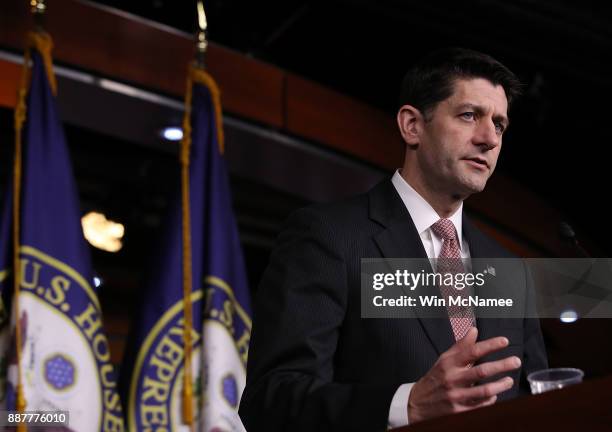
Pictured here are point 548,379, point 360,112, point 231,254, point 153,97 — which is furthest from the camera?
point 360,112

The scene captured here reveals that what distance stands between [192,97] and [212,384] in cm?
104

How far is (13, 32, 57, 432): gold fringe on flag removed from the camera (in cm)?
251

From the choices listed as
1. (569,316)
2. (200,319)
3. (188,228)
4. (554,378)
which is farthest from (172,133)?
(554,378)

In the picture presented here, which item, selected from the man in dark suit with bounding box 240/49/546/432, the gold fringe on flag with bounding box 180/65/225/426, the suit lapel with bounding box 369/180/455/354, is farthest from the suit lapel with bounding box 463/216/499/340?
the gold fringe on flag with bounding box 180/65/225/426

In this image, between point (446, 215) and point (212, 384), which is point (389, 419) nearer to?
point (446, 215)

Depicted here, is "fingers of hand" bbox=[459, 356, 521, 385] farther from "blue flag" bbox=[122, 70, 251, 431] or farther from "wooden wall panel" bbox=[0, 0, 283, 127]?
"wooden wall panel" bbox=[0, 0, 283, 127]

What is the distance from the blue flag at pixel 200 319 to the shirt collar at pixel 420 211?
1260 millimetres

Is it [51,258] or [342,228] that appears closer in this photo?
[342,228]

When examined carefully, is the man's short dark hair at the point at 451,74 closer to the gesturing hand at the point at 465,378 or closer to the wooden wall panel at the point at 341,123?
the gesturing hand at the point at 465,378

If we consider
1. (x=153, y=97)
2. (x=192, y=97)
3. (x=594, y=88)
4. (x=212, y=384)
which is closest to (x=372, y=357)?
(x=212, y=384)

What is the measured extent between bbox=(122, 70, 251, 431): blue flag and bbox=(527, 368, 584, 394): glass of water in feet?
5.32

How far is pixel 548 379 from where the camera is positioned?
1.43 m

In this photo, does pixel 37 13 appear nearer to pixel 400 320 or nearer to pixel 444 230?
pixel 444 230

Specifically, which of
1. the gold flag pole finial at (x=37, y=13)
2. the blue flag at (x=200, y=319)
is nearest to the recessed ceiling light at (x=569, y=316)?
the blue flag at (x=200, y=319)
